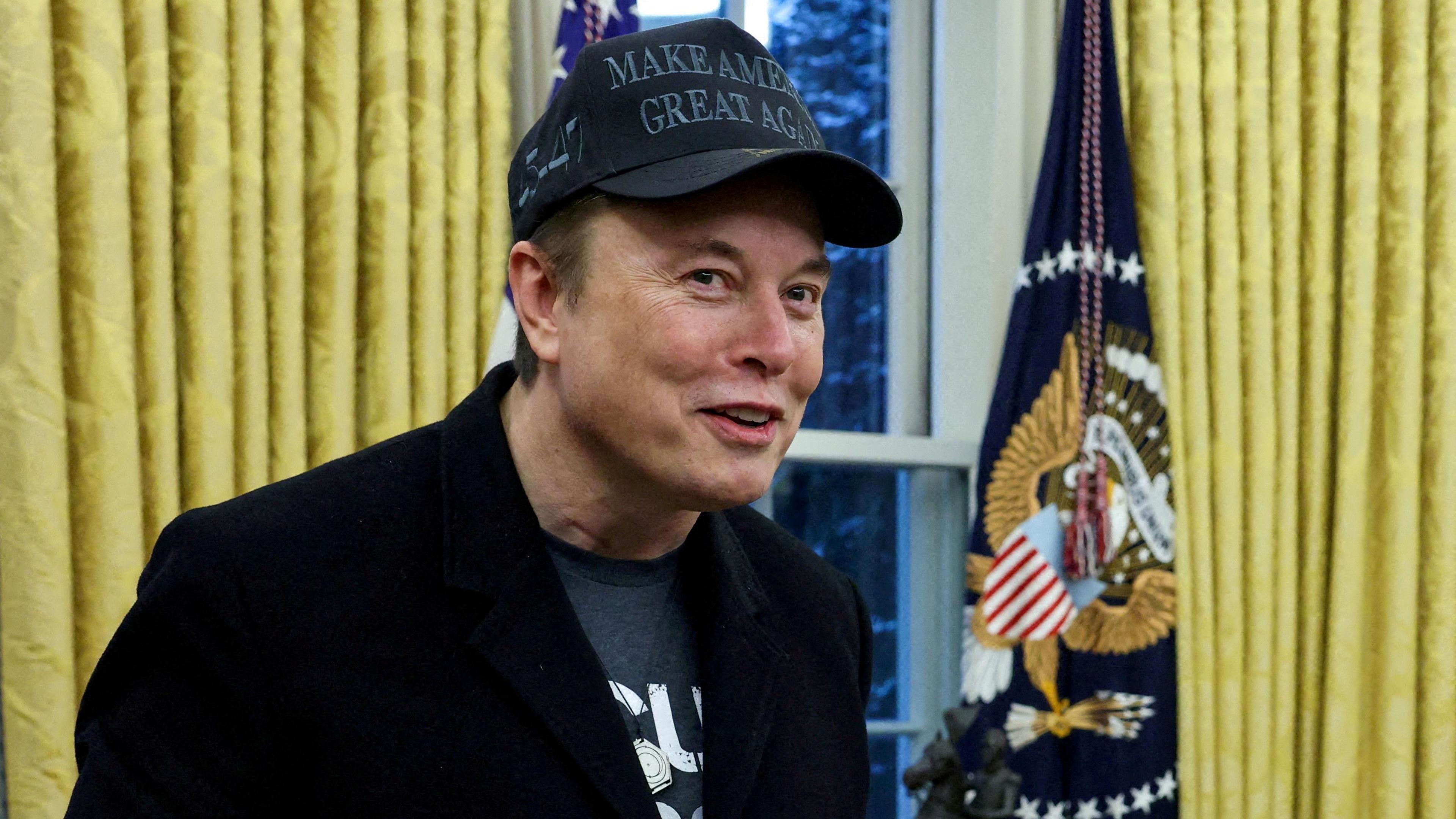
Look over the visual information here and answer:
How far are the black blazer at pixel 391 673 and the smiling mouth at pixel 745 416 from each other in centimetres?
18

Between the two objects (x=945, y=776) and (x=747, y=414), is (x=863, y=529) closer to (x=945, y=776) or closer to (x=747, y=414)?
(x=945, y=776)

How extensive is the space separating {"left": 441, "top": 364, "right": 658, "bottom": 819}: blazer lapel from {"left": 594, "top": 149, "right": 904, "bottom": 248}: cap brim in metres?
0.25

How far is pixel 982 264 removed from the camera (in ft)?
8.78

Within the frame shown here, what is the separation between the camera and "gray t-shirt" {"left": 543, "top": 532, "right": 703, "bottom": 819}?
1158 mm

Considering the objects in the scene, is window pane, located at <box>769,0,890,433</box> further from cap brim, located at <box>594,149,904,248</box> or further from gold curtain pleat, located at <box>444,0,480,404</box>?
cap brim, located at <box>594,149,904,248</box>

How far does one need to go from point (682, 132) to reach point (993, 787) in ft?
4.09

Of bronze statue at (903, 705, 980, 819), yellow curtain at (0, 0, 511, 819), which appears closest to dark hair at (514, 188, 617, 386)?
yellow curtain at (0, 0, 511, 819)

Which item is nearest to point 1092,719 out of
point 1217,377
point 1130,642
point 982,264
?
point 1130,642

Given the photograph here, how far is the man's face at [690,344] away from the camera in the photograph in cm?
112

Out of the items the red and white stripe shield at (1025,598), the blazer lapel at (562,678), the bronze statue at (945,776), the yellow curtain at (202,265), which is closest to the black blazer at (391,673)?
the blazer lapel at (562,678)

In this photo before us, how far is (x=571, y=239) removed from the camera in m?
1.18

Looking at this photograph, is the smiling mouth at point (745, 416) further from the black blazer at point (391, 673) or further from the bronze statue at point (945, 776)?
the bronze statue at point (945, 776)

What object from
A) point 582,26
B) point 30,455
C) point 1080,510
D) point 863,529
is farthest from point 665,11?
point 30,455

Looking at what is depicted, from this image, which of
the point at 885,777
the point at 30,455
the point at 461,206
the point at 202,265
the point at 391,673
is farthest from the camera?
the point at 885,777
